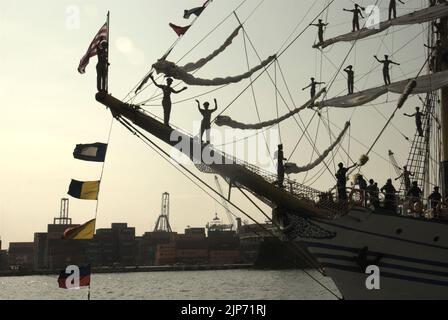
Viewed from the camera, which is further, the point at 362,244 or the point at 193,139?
the point at 362,244

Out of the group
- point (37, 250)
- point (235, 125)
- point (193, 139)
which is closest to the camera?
point (193, 139)

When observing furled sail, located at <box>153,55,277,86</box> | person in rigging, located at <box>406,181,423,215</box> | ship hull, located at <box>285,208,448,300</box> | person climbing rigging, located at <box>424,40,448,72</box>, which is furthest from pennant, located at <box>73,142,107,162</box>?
person climbing rigging, located at <box>424,40,448,72</box>

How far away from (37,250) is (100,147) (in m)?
127

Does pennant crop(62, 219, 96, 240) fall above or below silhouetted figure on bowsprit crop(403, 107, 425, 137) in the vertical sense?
below

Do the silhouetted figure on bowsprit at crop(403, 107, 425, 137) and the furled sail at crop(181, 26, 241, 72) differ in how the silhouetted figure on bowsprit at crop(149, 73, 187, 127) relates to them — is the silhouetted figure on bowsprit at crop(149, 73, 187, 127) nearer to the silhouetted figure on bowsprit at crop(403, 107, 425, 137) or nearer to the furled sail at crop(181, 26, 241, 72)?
the furled sail at crop(181, 26, 241, 72)

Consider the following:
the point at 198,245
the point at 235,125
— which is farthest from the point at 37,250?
the point at 235,125

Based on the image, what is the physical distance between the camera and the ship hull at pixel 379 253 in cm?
1850

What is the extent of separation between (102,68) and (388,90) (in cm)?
1525

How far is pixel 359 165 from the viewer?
19547 millimetres

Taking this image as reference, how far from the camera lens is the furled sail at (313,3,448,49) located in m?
25.2

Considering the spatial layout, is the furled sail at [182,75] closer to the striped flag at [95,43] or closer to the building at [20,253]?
the striped flag at [95,43]

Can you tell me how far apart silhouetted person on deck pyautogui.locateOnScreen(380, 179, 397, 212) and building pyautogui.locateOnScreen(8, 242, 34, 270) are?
135899 mm
